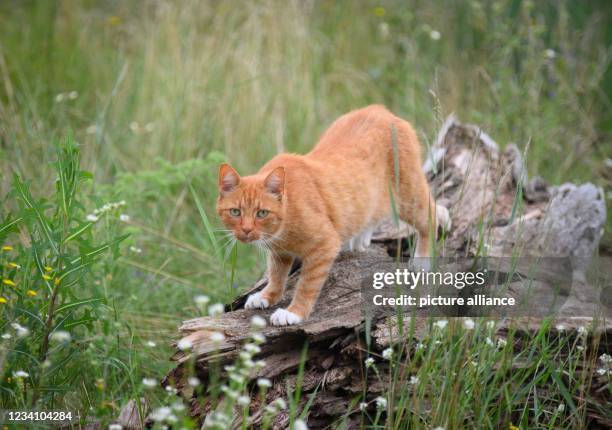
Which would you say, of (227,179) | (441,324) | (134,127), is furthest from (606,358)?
(134,127)

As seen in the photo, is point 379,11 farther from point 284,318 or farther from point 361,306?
point 284,318

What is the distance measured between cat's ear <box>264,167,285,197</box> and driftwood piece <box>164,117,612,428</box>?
2.03 ft

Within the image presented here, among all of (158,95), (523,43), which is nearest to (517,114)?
(523,43)

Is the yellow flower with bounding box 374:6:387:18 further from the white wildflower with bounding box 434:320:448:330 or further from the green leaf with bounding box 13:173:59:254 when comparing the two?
the white wildflower with bounding box 434:320:448:330

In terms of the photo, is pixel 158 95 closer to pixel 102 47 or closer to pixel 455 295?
pixel 102 47

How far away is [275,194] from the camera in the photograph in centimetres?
362

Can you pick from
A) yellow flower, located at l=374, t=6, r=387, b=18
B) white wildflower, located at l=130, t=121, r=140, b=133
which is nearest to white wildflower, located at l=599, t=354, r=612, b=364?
white wildflower, located at l=130, t=121, r=140, b=133

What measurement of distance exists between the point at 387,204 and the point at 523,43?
408 centimetres

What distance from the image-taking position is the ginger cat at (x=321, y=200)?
3615 millimetres

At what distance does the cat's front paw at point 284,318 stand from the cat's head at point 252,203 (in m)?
0.45

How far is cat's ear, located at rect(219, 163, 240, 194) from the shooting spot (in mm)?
3609

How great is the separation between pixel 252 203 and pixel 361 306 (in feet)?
2.55

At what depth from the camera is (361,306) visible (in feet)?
11.1

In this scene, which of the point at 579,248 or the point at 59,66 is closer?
the point at 579,248
